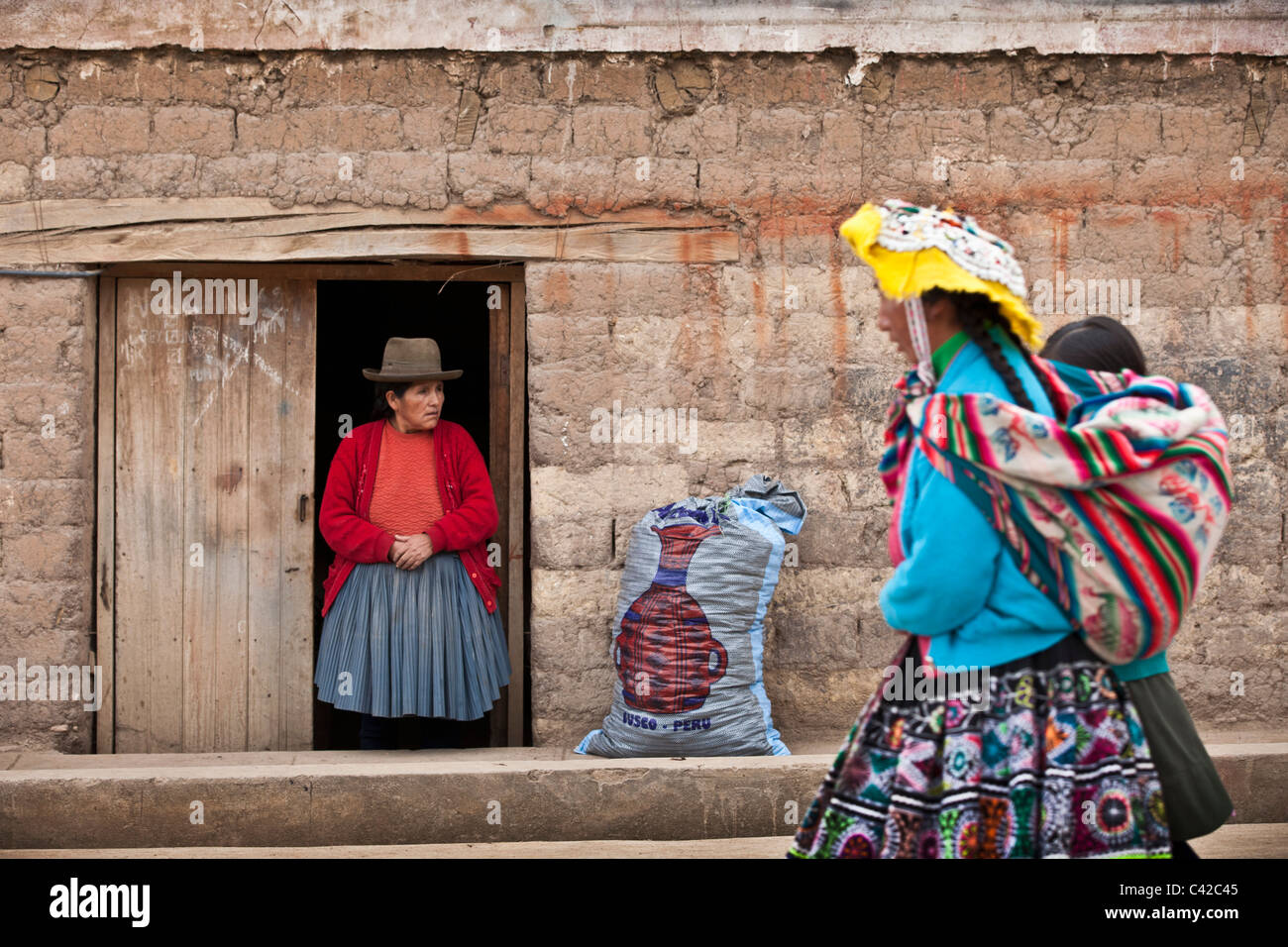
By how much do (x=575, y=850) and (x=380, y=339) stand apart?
348 cm

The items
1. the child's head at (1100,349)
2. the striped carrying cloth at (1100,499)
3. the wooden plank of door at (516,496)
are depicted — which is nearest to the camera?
the striped carrying cloth at (1100,499)

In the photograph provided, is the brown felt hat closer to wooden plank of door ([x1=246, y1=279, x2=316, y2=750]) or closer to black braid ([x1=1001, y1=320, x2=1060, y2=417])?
wooden plank of door ([x1=246, y1=279, x2=316, y2=750])

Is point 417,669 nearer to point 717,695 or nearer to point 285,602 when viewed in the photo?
point 285,602

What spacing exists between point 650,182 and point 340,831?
273 centimetres

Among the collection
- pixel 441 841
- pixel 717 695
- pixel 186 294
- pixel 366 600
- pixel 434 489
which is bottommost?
pixel 441 841

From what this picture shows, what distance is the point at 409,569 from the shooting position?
5.12 m

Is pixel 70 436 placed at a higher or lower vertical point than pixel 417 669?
higher

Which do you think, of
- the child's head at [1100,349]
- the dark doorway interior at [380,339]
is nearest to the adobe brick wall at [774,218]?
the dark doorway interior at [380,339]

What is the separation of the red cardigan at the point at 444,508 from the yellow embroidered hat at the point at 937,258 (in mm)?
3132

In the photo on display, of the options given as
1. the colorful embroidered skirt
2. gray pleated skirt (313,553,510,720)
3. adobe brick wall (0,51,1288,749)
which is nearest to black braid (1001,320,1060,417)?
the colorful embroidered skirt

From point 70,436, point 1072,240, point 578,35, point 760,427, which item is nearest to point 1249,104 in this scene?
point 1072,240

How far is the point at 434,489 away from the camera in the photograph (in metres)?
5.26

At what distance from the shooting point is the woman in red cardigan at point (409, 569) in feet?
16.7

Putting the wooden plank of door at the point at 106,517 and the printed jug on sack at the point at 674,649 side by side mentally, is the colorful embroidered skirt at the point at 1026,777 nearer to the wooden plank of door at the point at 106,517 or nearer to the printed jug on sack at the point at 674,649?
the printed jug on sack at the point at 674,649
